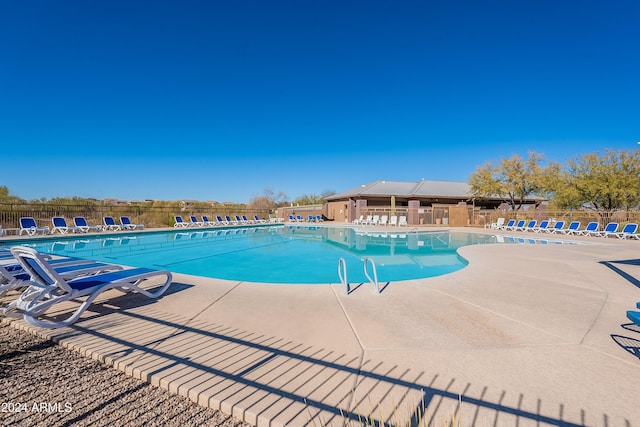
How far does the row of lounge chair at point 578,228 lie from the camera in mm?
13516

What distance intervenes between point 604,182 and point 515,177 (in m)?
5.50

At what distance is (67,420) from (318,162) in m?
37.2

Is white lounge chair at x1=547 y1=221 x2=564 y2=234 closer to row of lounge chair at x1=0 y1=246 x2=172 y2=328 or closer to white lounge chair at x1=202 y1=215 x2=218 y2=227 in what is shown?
row of lounge chair at x1=0 y1=246 x2=172 y2=328

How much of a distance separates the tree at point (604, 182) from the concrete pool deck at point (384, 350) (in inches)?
922

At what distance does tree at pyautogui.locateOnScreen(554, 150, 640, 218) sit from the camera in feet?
67.2

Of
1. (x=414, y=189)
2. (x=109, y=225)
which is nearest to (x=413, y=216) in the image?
(x=414, y=189)

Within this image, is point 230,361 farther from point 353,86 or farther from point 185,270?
point 353,86

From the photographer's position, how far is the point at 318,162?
38.0m

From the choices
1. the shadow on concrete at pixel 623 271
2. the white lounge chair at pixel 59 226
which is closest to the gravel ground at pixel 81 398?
the shadow on concrete at pixel 623 271

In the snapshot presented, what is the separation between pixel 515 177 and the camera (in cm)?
2388

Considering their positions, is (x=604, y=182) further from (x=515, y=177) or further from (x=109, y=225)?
(x=109, y=225)

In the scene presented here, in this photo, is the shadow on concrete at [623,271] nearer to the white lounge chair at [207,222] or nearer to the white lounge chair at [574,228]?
the white lounge chair at [574,228]

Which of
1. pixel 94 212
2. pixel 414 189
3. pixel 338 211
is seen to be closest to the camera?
pixel 94 212

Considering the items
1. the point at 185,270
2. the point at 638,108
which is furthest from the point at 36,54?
the point at 638,108
